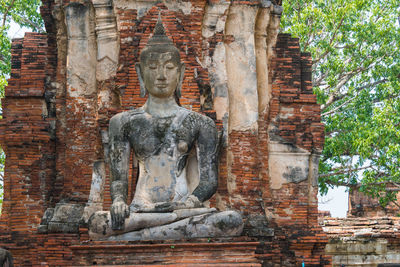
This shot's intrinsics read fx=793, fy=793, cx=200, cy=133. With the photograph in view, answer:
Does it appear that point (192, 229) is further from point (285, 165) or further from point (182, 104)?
point (285, 165)

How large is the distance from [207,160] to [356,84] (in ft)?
32.8

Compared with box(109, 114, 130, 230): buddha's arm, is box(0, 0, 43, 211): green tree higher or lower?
higher

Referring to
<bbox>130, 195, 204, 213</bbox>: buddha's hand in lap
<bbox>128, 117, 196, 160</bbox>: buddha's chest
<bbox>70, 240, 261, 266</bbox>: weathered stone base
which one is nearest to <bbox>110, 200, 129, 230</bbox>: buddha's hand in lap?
<bbox>130, 195, 204, 213</bbox>: buddha's hand in lap

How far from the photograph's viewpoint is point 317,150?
11.1 m

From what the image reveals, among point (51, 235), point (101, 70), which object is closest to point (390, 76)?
point (101, 70)

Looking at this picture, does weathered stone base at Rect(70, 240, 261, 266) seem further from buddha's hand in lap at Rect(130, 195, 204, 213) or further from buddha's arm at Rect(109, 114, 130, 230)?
buddha's arm at Rect(109, 114, 130, 230)

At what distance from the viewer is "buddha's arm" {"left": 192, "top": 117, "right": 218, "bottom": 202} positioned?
26.0ft

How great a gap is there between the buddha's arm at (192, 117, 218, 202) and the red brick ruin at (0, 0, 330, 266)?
118 cm

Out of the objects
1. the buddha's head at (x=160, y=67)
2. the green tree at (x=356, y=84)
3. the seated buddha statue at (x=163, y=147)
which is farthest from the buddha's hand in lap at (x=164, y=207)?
the green tree at (x=356, y=84)

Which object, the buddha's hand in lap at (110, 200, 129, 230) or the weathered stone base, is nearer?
the weathered stone base

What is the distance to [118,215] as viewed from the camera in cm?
741

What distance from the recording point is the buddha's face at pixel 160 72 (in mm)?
8070

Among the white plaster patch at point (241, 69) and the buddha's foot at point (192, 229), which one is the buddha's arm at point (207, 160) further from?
the white plaster patch at point (241, 69)

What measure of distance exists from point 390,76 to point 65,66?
8.45 m
